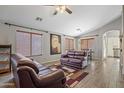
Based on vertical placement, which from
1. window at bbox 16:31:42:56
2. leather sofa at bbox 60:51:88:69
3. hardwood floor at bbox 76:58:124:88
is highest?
window at bbox 16:31:42:56

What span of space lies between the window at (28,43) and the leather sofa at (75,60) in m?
1.51

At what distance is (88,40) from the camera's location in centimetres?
1028

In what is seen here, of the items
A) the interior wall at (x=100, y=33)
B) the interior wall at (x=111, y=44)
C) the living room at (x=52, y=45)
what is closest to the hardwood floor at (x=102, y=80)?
the living room at (x=52, y=45)

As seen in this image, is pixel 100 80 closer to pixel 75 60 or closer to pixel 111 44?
pixel 75 60

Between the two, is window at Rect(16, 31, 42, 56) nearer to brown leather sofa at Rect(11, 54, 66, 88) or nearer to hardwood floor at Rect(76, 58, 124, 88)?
hardwood floor at Rect(76, 58, 124, 88)

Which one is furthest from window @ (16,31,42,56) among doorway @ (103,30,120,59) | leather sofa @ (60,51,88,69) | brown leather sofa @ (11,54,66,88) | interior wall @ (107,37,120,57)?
interior wall @ (107,37,120,57)

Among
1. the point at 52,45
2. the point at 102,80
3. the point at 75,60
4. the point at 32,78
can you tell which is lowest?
the point at 102,80

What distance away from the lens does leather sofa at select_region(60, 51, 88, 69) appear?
5.73 meters

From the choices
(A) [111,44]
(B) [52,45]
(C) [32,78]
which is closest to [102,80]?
(C) [32,78]

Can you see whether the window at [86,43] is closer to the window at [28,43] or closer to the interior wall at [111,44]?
the interior wall at [111,44]

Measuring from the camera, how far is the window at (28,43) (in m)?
5.69

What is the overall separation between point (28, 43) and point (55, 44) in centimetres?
225

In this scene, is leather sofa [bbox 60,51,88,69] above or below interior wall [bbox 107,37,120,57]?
below

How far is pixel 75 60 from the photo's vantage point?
591 cm
